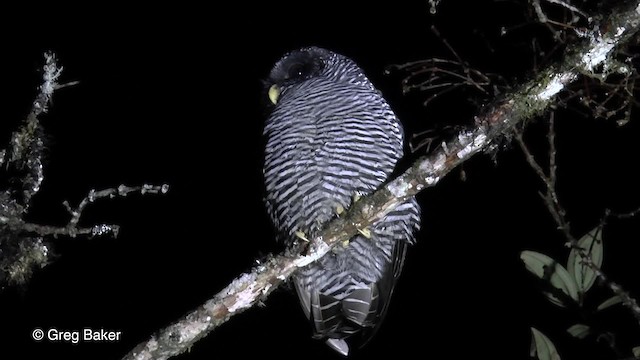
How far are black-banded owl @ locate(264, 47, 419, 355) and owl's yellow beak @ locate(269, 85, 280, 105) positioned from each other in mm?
183

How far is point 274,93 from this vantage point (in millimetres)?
3039

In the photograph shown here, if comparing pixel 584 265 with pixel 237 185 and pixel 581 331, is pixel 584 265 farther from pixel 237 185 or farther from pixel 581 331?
pixel 237 185

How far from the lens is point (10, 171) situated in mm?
2240

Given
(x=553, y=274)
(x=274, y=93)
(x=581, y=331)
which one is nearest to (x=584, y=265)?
(x=553, y=274)

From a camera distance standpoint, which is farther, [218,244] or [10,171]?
[218,244]

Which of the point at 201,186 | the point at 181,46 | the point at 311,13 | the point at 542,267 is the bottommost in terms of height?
the point at 542,267

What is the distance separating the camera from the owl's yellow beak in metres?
3.03

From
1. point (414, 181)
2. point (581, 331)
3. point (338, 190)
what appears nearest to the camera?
point (414, 181)

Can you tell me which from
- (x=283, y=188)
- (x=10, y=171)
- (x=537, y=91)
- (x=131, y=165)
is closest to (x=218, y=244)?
(x=131, y=165)

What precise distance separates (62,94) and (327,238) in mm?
3128

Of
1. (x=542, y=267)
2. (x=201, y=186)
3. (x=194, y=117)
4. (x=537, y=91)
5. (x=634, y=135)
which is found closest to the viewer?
(x=537, y=91)

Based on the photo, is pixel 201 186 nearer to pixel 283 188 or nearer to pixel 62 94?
pixel 62 94

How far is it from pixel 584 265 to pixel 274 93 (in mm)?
1588

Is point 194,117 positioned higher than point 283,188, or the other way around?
point 194,117
